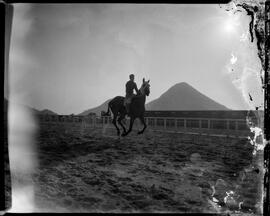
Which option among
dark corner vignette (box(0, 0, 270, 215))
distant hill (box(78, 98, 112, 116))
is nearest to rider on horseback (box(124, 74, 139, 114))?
distant hill (box(78, 98, 112, 116))

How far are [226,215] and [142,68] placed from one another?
1.71m

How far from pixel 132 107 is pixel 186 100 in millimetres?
618

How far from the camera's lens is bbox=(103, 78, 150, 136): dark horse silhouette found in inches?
95.0

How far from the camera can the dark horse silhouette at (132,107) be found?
2414 mm

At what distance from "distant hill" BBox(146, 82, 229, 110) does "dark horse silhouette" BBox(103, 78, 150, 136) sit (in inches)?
8.6

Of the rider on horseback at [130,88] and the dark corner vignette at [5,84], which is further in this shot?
the rider on horseback at [130,88]

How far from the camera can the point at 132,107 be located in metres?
2.51

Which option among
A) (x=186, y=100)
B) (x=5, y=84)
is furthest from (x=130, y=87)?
(x=5, y=84)

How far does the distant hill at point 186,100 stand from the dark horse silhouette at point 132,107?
0.72ft

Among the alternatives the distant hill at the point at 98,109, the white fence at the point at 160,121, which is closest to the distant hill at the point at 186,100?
the white fence at the point at 160,121

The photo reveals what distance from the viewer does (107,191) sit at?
7.34 ft

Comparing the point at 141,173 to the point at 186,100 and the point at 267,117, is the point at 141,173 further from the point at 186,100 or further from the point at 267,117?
the point at 267,117

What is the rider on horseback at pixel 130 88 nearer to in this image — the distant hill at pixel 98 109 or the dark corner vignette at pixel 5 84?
the distant hill at pixel 98 109

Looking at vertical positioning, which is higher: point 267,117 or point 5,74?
point 5,74
